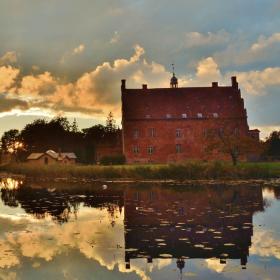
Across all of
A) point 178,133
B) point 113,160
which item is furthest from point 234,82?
point 113,160

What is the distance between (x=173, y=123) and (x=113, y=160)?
998 centimetres

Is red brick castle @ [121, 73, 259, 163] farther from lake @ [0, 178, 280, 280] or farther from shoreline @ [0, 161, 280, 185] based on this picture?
lake @ [0, 178, 280, 280]

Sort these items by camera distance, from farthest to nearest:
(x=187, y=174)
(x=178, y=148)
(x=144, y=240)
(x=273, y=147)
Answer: (x=273, y=147), (x=178, y=148), (x=187, y=174), (x=144, y=240)

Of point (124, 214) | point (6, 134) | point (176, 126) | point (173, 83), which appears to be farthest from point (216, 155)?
point (6, 134)

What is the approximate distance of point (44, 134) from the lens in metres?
97.3

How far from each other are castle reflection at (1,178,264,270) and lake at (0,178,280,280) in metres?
0.03

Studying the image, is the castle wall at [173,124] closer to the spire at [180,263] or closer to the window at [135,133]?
the window at [135,133]

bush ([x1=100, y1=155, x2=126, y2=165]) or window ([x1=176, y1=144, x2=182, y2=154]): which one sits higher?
window ([x1=176, y1=144, x2=182, y2=154])

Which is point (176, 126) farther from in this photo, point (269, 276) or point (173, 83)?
point (269, 276)

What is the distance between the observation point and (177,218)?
16375mm

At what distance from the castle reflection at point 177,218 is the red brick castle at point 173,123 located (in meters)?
32.5

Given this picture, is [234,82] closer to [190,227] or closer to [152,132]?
[152,132]

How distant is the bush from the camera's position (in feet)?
183

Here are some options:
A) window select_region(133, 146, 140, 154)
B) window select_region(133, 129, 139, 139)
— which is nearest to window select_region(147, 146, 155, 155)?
window select_region(133, 146, 140, 154)
